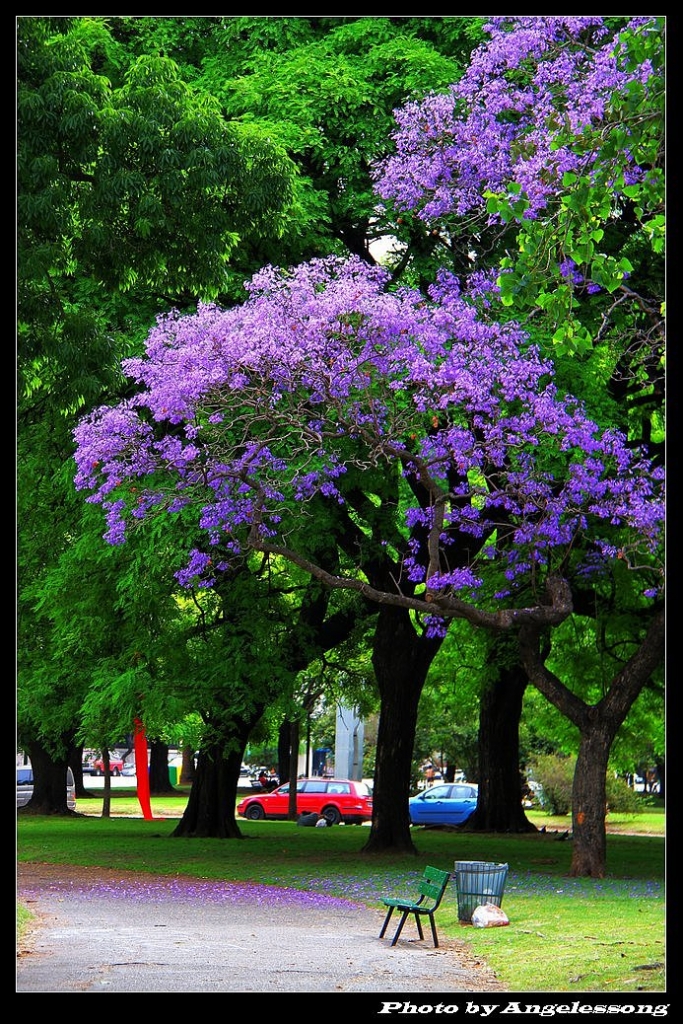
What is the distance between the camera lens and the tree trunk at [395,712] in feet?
80.3

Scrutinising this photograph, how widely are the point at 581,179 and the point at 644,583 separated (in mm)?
13623

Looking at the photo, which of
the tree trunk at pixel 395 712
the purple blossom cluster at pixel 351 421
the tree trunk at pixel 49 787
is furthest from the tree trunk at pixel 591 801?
the tree trunk at pixel 49 787

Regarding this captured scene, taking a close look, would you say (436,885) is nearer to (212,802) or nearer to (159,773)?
(212,802)

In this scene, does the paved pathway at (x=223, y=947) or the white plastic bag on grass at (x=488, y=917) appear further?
the white plastic bag on grass at (x=488, y=917)

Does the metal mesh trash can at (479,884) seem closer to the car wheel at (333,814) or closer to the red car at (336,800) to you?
the red car at (336,800)

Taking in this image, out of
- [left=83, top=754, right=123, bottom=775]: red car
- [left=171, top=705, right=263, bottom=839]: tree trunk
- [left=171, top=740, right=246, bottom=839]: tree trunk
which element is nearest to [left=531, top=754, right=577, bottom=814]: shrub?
[left=171, top=705, right=263, bottom=839]: tree trunk

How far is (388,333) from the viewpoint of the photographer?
1656 centimetres

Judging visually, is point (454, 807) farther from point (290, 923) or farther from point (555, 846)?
point (290, 923)

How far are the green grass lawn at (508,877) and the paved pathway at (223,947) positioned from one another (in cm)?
66

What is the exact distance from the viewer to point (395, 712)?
2447cm

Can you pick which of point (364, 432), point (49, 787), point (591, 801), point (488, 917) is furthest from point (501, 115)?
point (49, 787)

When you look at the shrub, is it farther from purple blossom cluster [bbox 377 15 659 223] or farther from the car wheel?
purple blossom cluster [bbox 377 15 659 223]

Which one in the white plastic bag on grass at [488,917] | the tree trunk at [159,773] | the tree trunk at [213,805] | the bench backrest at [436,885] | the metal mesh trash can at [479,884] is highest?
the bench backrest at [436,885]

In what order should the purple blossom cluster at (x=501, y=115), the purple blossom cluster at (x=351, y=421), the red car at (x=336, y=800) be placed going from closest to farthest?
the purple blossom cluster at (x=501, y=115) < the purple blossom cluster at (x=351, y=421) < the red car at (x=336, y=800)
